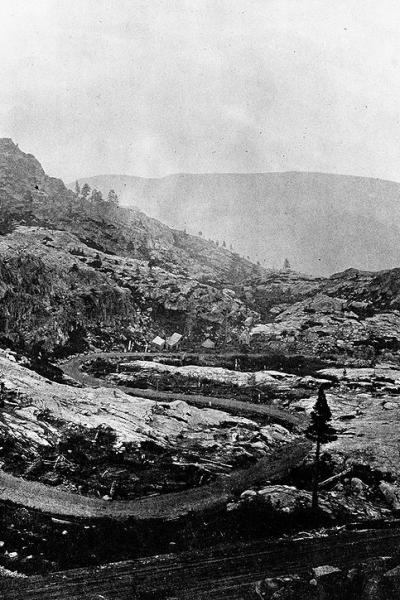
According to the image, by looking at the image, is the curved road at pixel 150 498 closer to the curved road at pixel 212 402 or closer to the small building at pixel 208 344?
the curved road at pixel 212 402

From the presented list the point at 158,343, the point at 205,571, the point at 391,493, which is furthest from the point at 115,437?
the point at 158,343

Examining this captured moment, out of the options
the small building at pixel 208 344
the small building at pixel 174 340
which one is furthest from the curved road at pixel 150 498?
the small building at pixel 208 344

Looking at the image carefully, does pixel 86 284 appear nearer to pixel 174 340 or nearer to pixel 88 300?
pixel 88 300

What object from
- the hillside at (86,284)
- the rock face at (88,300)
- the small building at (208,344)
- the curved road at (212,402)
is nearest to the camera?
the curved road at (212,402)

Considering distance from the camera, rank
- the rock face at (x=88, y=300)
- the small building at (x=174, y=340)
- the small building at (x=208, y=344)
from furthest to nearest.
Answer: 1. the small building at (x=208, y=344)
2. the small building at (x=174, y=340)
3. the rock face at (x=88, y=300)

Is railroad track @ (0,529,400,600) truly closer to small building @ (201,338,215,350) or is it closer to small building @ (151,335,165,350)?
small building @ (151,335,165,350)

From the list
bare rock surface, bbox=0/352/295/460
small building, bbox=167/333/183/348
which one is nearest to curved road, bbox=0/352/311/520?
bare rock surface, bbox=0/352/295/460

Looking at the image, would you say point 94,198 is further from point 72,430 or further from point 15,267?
point 72,430
